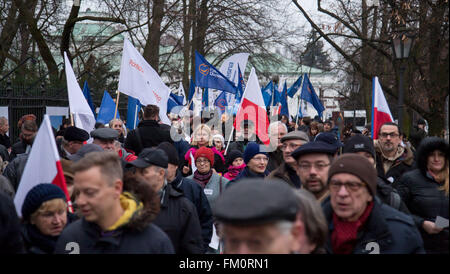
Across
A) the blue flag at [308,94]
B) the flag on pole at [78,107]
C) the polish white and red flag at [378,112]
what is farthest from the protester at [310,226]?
the blue flag at [308,94]

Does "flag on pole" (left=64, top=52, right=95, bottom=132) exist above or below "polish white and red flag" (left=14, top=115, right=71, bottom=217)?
above

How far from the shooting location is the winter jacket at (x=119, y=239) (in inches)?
132

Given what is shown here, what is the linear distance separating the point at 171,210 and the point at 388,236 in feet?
6.00

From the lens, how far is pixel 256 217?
2318mm

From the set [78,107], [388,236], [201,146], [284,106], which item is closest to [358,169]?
[388,236]

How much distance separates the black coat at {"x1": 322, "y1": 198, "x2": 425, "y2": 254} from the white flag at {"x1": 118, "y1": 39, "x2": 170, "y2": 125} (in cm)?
634

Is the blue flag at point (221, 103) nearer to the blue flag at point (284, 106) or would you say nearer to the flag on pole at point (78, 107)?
the blue flag at point (284, 106)

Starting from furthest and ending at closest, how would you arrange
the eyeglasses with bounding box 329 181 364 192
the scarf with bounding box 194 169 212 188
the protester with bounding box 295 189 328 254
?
the scarf with bounding box 194 169 212 188
the eyeglasses with bounding box 329 181 364 192
the protester with bounding box 295 189 328 254

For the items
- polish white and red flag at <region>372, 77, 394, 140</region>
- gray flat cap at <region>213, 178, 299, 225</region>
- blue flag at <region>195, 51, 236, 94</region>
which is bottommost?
gray flat cap at <region>213, 178, 299, 225</region>

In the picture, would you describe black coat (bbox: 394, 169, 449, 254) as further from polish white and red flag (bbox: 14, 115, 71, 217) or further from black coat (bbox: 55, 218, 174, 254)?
polish white and red flag (bbox: 14, 115, 71, 217)

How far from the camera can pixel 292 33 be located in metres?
29.7

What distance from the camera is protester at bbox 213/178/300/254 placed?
2336mm

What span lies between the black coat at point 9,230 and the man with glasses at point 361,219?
175 centimetres

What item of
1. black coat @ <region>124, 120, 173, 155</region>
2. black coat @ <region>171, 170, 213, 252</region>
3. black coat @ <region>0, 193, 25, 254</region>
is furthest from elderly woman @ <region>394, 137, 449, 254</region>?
black coat @ <region>124, 120, 173, 155</region>
